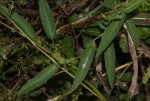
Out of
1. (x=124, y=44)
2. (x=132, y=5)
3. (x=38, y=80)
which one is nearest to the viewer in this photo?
(x=132, y=5)

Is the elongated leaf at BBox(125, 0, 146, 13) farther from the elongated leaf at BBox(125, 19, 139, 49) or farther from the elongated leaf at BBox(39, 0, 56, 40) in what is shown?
the elongated leaf at BBox(39, 0, 56, 40)

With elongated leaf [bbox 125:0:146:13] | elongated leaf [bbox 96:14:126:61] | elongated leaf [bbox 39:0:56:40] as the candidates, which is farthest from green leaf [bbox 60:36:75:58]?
elongated leaf [bbox 125:0:146:13]

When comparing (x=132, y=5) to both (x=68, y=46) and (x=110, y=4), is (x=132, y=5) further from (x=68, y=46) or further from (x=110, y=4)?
(x=68, y=46)

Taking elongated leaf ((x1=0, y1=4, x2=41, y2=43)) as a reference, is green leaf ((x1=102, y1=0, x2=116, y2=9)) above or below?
below

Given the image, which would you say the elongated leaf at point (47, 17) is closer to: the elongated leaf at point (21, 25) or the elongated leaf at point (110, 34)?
the elongated leaf at point (21, 25)

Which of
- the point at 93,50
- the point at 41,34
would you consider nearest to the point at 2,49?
the point at 41,34

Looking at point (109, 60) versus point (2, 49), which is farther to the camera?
point (2, 49)

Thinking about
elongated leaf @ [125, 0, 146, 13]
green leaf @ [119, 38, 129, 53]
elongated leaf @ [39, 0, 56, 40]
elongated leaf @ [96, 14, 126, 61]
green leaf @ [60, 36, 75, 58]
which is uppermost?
elongated leaf @ [39, 0, 56, 40]

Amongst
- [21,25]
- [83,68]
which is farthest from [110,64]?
[21,25]

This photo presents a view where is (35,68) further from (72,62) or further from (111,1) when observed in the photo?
(111,1)
